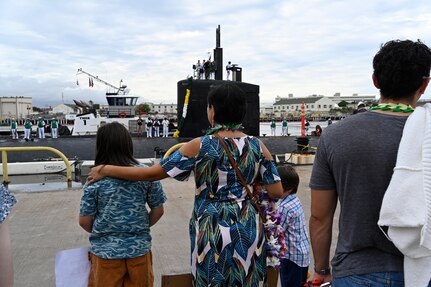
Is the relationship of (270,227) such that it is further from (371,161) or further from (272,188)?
(371,161)

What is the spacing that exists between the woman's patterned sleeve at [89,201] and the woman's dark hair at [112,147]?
168 mm

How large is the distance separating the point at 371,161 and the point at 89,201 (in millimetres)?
1685

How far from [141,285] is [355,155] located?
1.65m

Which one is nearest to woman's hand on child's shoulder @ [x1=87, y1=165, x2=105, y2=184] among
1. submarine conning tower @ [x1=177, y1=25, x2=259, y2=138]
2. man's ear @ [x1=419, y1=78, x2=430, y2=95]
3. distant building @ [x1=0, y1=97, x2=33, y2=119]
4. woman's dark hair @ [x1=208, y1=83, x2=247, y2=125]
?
woman's dark hair @ [x1=208, y1=83, x2=247, y2=125]

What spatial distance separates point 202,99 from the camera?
12805 mm

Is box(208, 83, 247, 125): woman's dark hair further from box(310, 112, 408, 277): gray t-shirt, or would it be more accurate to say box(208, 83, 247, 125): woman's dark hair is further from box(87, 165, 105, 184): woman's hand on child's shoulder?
box(87, 165, 105, 184): woman's hand on child's shoulder

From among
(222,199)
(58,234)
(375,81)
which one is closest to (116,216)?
(222,199)

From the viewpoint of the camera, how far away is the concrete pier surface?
4008 mm

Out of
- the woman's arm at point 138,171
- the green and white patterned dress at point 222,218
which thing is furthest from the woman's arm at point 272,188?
the woman's arm at point 138,171

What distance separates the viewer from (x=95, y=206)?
2.48 metres

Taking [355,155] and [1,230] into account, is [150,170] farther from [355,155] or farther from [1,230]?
[355,155]

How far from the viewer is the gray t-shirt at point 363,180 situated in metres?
1.65

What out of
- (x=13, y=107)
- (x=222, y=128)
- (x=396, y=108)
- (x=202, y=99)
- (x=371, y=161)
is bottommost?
(x=371, y=161)

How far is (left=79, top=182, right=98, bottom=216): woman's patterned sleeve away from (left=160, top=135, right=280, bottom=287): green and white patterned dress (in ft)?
1.89
